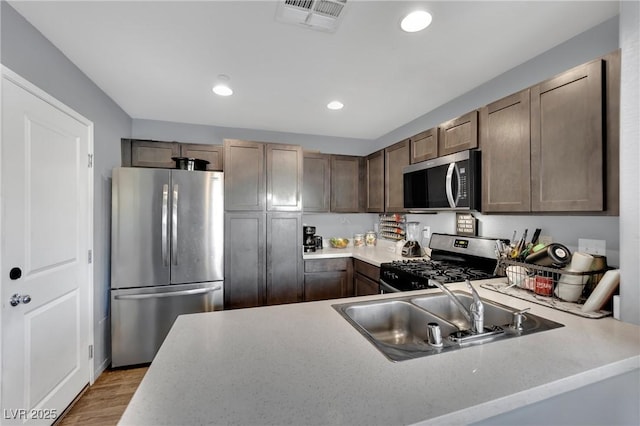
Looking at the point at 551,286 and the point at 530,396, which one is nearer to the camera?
the point at 530,396

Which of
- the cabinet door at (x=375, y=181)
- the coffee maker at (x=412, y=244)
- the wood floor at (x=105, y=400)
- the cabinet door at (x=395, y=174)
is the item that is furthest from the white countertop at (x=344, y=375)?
the cabinet door at (x=375, y=181)

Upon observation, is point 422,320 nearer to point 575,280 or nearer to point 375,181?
point 575,280

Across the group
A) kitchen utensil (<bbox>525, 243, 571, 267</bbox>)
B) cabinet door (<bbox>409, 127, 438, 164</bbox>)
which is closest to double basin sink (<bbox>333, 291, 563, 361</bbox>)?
kitchen utensil (<bbox>525, 243, 571, 267</bbox>)

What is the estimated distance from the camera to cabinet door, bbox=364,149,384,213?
→ 131 inches

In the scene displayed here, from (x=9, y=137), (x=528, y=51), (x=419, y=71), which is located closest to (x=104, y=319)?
(x=9, y=137)

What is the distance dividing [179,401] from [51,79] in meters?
2.22

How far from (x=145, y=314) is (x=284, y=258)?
1392mm

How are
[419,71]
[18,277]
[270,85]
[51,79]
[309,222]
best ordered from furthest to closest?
[309,222], [270,85], [419,71], [51,79], [18,277]

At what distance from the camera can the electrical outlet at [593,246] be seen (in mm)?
1551

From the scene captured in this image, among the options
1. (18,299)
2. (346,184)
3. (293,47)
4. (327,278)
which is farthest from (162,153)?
(327,278)

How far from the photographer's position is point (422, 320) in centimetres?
131

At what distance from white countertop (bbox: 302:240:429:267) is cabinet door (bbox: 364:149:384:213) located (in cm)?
52

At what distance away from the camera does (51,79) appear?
1763mm

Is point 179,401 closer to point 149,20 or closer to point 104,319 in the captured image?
point 149,20
